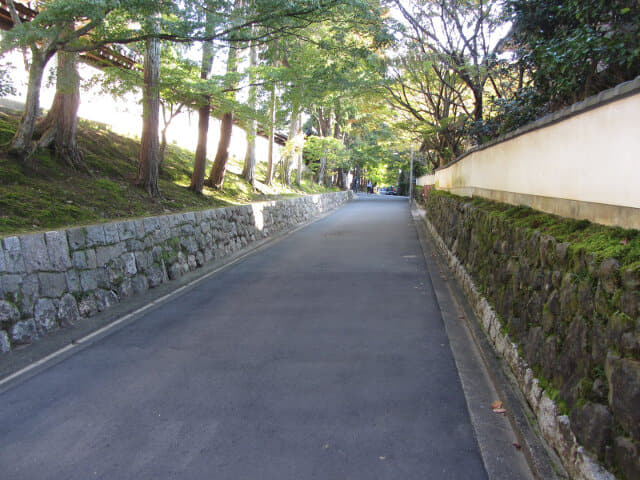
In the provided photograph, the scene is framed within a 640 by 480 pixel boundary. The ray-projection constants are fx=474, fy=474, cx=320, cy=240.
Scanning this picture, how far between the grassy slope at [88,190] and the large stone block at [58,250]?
2.83 feet

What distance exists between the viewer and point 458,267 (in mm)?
9070

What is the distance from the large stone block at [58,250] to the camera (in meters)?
5.96

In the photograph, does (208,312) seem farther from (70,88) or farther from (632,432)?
(70,88)

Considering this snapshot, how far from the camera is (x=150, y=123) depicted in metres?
12.5

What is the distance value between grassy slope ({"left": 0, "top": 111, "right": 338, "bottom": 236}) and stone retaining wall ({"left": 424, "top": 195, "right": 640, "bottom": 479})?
6.46 metres

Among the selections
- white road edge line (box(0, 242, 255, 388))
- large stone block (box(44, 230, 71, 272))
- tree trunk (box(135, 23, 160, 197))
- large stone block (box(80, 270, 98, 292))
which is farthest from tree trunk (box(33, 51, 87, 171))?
large stone block (box(44, 230, 71, 272))

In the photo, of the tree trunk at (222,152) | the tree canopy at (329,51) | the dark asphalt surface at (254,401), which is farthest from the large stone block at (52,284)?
the tree trunk at (222,152)

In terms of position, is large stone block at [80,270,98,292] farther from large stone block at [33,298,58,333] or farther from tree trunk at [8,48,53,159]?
tree trunk at [8,48,53,159]

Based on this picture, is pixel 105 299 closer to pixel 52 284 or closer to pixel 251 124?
pixel 52 284

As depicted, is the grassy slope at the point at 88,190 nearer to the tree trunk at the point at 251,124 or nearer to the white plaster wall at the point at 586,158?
the tree trunk at the point at 251,124

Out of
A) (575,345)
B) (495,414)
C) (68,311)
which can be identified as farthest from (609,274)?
(68,311)

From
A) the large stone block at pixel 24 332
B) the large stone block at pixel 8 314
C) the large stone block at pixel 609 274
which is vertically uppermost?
the large stone block at pixel 609 274

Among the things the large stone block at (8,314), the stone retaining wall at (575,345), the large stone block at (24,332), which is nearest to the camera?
the stone retaining wall at (575,345)

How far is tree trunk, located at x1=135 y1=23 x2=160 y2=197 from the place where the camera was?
12.2m
